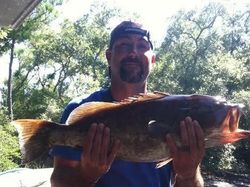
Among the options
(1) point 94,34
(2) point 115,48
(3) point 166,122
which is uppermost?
(1) point 94,34

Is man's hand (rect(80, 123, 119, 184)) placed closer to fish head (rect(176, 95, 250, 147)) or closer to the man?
the man

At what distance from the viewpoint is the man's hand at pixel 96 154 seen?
2.55 m

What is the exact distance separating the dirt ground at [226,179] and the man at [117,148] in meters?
18.7

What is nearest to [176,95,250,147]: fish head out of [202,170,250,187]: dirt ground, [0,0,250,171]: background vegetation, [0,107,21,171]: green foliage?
[0,107,21,171]: green foliage

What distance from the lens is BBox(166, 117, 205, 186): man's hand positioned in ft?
8.21

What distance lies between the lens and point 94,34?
3641cm

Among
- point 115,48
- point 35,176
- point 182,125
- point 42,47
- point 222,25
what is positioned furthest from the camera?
point 222,25

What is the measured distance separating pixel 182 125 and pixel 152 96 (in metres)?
0.25

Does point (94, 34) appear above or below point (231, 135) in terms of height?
above

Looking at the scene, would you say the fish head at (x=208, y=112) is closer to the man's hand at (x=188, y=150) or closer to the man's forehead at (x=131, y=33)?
the man's hand at (x=188, y=150)

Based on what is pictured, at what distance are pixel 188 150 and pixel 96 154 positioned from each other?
1.75ft

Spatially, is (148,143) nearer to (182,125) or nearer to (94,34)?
(182,125)

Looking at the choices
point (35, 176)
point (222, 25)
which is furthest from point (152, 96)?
point (222, 25)

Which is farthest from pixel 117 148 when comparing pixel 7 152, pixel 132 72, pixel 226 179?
pixel 226 179
